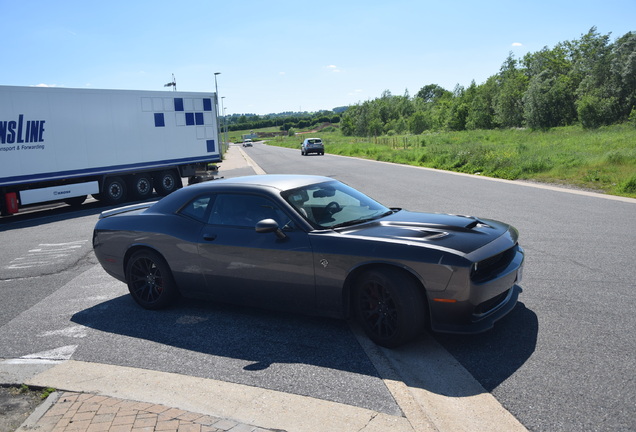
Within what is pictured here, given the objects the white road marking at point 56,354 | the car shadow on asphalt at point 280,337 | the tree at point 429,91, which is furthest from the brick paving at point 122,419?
the tree at point 429,91

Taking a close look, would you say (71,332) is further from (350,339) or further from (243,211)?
(350,339)

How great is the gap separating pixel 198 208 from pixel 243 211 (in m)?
0.59

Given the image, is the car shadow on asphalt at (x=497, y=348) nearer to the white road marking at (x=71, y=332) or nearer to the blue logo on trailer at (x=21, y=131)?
the white road marking at (x=71, y=332)

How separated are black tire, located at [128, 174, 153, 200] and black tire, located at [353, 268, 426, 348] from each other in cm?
1525

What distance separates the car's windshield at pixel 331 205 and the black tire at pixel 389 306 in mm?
736

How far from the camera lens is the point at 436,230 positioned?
443 cm

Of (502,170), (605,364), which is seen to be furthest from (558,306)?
(502,170)

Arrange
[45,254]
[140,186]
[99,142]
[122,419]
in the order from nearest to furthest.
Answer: [122,419], [45,254], [99,142], [140,186]

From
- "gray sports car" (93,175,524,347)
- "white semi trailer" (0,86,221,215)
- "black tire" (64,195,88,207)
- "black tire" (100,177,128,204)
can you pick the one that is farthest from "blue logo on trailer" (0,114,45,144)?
"gray sports car" (93,175,524,347)

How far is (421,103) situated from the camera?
14238 centimetres

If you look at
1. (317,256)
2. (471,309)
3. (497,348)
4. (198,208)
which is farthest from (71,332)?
(497,348)

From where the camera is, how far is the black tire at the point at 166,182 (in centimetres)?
1898

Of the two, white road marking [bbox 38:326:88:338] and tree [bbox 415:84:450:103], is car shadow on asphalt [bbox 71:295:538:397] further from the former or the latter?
tree [bbox 415:84:450:103]

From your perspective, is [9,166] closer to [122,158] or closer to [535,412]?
[122,158]
